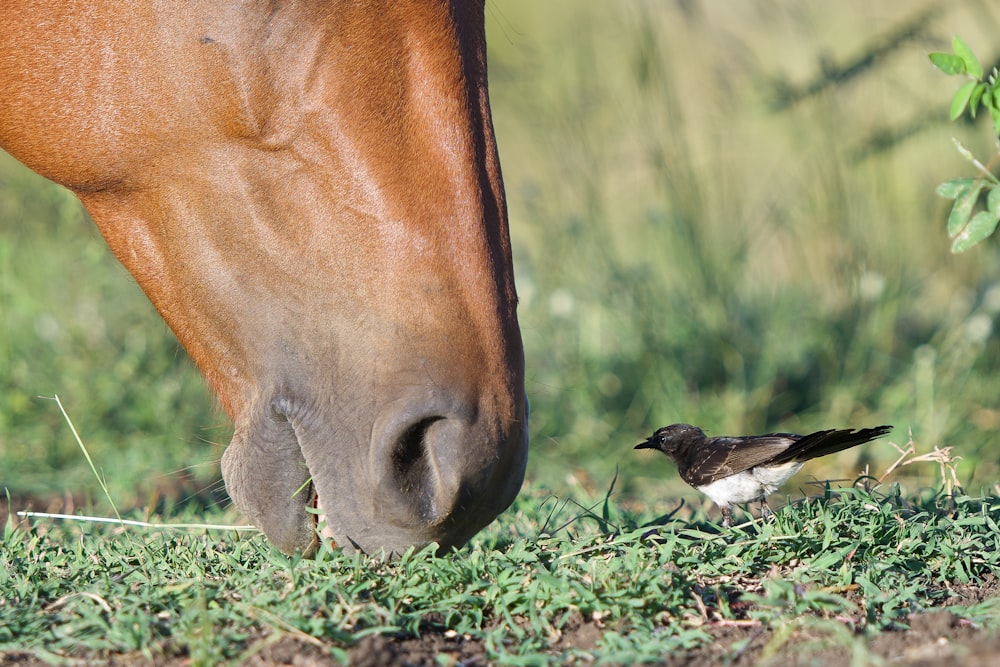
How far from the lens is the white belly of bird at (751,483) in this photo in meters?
2.36

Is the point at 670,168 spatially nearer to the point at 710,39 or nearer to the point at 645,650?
the point at 710,39

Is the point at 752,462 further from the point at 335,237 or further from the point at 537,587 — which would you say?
the point at 335,237

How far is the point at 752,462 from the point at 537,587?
2.06ft

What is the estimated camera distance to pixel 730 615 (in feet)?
6.40

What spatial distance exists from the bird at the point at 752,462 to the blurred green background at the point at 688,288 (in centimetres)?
171

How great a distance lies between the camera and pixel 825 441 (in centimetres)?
223

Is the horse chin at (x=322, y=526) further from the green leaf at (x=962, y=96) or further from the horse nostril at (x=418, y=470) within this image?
the green leaf at (x=962, y=96)

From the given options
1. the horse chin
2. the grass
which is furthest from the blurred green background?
the horse chin

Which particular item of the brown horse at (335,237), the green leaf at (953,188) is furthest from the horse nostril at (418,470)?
the green leaf at (953,188)

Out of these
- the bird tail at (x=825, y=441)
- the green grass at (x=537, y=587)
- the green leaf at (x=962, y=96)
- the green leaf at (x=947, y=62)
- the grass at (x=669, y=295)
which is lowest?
the grass at (x=669, y=295)

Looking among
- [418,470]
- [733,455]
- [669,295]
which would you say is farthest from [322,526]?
[669,295]

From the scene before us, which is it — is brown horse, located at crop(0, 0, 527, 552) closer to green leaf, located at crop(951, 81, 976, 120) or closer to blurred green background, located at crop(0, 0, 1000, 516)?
green leaf, located at crop(951, 81, 976, 120)

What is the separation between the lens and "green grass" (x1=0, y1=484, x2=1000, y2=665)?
5.93 feet

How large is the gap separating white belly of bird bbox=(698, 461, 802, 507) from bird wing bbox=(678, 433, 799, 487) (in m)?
0.03
